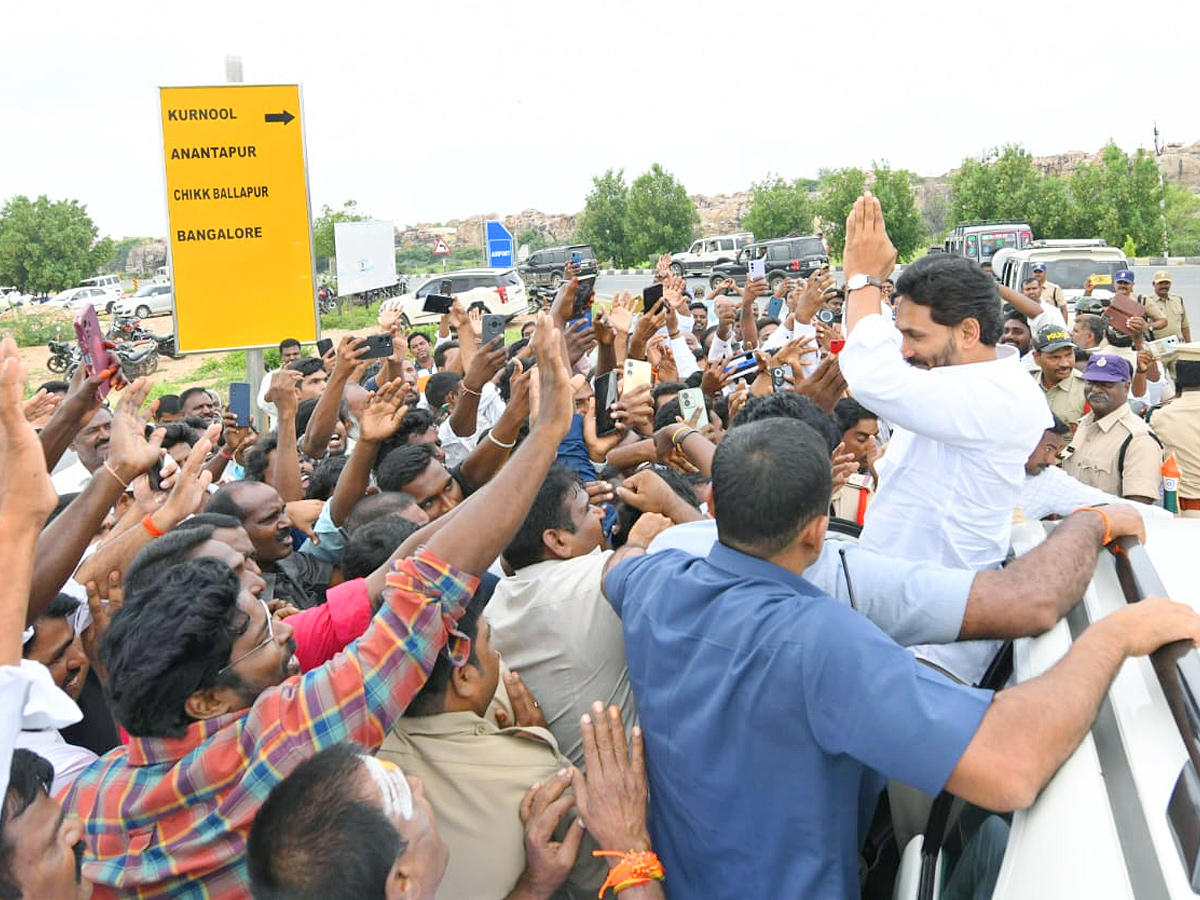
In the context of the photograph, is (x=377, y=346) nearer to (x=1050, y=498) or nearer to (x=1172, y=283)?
(x=1050, y=498)

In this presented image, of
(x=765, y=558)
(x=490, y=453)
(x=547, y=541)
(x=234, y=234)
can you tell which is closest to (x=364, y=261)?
(x=234, y=234)

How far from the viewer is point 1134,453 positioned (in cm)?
524

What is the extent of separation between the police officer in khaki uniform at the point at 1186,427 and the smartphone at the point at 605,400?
9.78ft

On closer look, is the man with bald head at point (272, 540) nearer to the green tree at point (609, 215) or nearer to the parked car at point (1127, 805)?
the parked car at point (1127, 805)

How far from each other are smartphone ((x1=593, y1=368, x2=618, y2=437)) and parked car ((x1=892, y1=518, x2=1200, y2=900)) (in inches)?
126

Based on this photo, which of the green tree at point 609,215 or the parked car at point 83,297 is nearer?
the parked car at point 83,297

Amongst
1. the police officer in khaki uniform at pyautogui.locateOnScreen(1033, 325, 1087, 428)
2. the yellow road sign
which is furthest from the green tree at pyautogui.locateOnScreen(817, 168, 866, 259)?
the yellow road sign

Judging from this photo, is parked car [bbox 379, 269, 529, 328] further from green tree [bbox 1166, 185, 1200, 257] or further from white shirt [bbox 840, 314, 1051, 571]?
green tree [bbox 1166, 185, 1200, 257]

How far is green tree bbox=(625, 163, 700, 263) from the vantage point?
56562 millimetres

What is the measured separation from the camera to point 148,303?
39.8 metres

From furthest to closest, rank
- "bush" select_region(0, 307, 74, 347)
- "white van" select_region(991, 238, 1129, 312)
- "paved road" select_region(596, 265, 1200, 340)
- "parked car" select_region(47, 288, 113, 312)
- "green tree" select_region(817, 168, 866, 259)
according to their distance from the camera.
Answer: "green tree" select_region(817, 168, 866, 259), "parked car" select_region(47, 288, 113, 312), "bush" select_region(0, 307, 74, 347), "paved road" select_region(596, 265, 1200, 340), "white van" select_region(991, 238, 1129, 312)

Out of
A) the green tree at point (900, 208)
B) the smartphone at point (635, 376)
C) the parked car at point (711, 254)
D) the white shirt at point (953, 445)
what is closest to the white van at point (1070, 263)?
the smartphone at point (635, 376)

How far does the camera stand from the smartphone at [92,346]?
351cm

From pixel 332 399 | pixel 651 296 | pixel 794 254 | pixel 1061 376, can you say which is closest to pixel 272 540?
pixel 332 399
